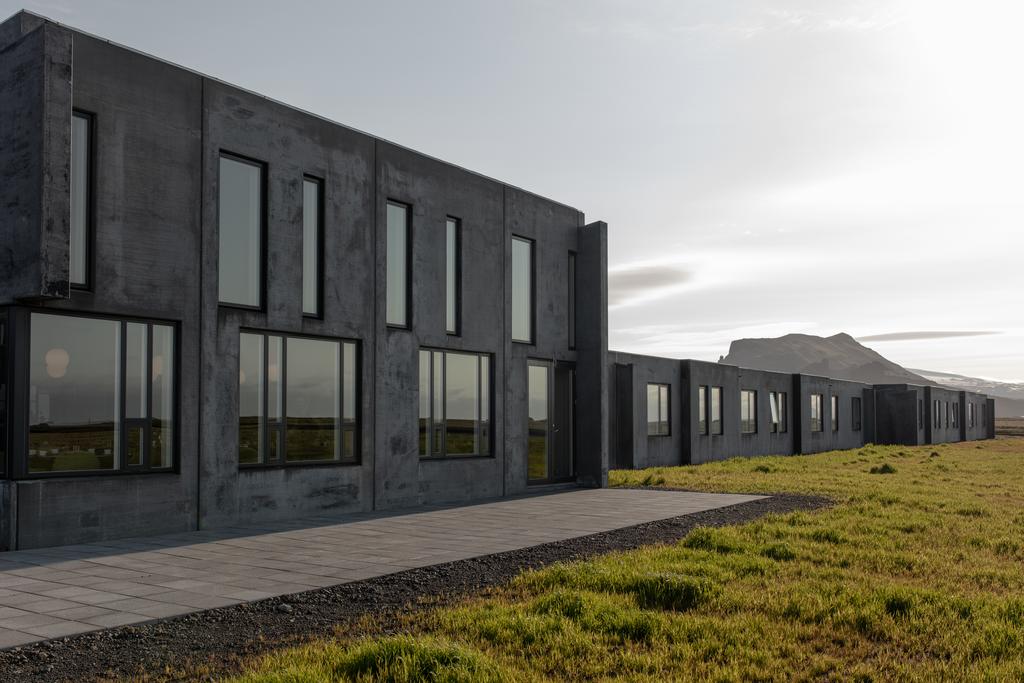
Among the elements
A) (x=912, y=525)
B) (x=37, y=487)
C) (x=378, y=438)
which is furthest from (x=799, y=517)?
(x=37, y=487)

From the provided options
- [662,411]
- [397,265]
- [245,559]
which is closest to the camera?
[245,559]

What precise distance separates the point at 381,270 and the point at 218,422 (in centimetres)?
372

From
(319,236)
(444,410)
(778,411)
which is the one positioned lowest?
(778,411)

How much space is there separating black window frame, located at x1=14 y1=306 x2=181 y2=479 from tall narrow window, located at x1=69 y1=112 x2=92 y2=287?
0.53 meters

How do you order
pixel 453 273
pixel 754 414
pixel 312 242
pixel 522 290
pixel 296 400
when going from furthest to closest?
pixel 754 414 → pixel 522 290 → pixel 453 273 → pixel 312 242 → pixel 296 400

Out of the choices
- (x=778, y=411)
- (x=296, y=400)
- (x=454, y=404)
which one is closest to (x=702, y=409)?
(x=778, y=411)

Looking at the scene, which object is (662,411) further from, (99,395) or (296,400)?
(99,395)

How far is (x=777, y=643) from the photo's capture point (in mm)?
5836

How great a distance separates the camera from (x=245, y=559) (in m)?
8.77

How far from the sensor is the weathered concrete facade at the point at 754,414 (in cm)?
2538

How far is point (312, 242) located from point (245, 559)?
5.48m

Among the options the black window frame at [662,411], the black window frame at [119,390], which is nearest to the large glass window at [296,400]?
the black window frame at [119,390]

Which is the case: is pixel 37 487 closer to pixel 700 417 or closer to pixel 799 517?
pixel 799 517

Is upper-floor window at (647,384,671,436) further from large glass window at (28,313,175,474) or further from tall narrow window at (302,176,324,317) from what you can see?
large glass window at (28,313,175,474)
